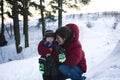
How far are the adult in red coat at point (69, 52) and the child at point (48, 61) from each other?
0.11 m

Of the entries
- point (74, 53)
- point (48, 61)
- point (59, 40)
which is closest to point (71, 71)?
point (74, 53)

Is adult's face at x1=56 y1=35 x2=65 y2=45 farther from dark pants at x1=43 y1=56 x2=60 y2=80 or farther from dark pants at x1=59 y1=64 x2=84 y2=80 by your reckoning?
dark pants at x1=59 y1=64 x2=84 y2=80

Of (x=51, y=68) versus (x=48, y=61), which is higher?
(x=48, y=61)

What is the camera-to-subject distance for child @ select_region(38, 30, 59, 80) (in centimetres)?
531

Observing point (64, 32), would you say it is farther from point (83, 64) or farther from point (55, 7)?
point (55, 7)

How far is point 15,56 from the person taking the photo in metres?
21.0

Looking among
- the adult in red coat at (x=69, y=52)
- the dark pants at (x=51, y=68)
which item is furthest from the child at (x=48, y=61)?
the adult in red coat at (x=69, y=52)

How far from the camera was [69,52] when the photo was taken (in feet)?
17.5

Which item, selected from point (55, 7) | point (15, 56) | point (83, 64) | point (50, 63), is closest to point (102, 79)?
point (83, 64)

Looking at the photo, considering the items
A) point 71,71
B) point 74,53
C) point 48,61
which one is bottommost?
point 71,71

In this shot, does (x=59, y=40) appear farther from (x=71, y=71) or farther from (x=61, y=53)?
(x=71, y=71)

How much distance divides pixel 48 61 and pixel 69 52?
39 cm

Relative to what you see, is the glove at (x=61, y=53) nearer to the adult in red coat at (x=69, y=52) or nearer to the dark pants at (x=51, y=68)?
the adult in red coat at (x=69, y=52)

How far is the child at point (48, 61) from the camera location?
209 inches
